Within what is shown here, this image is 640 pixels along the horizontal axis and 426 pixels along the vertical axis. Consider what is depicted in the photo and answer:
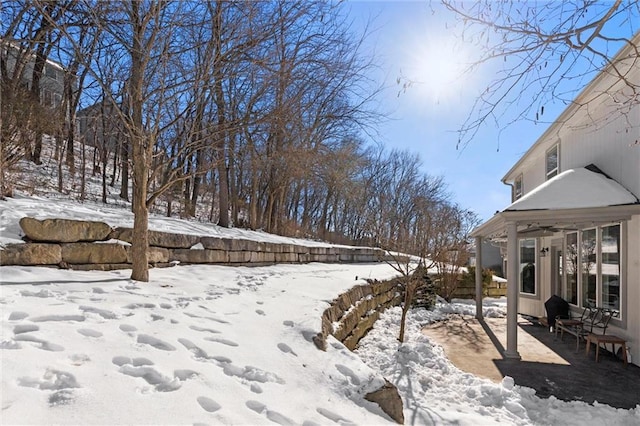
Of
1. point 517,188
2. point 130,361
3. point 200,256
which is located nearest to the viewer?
point 130,361

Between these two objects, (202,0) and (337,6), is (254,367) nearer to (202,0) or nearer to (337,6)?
(202,0)

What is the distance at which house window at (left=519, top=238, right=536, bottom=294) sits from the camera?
36.6 feet

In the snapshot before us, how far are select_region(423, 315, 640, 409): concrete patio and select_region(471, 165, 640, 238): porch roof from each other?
7.44 feet

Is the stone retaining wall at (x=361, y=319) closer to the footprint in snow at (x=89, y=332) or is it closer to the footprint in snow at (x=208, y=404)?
the footprint in snow at (x=208, y=404)

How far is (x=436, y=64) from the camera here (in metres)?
3.32

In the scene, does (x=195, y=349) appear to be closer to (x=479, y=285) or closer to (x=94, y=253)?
(x=94, y=253)

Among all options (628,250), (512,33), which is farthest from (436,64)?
(628,250)

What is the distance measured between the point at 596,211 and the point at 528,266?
19.3 feet

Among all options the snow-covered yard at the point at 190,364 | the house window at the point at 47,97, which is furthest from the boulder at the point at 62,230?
the house window at the point at 47,97

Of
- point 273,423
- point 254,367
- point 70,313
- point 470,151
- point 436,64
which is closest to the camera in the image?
point 273,423

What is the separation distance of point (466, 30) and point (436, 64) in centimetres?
45

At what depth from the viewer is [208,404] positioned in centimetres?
196

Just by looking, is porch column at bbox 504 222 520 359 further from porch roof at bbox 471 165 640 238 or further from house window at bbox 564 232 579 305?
house window at bbox 564 232 579 305

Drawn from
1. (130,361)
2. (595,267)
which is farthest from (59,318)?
(595,267)
